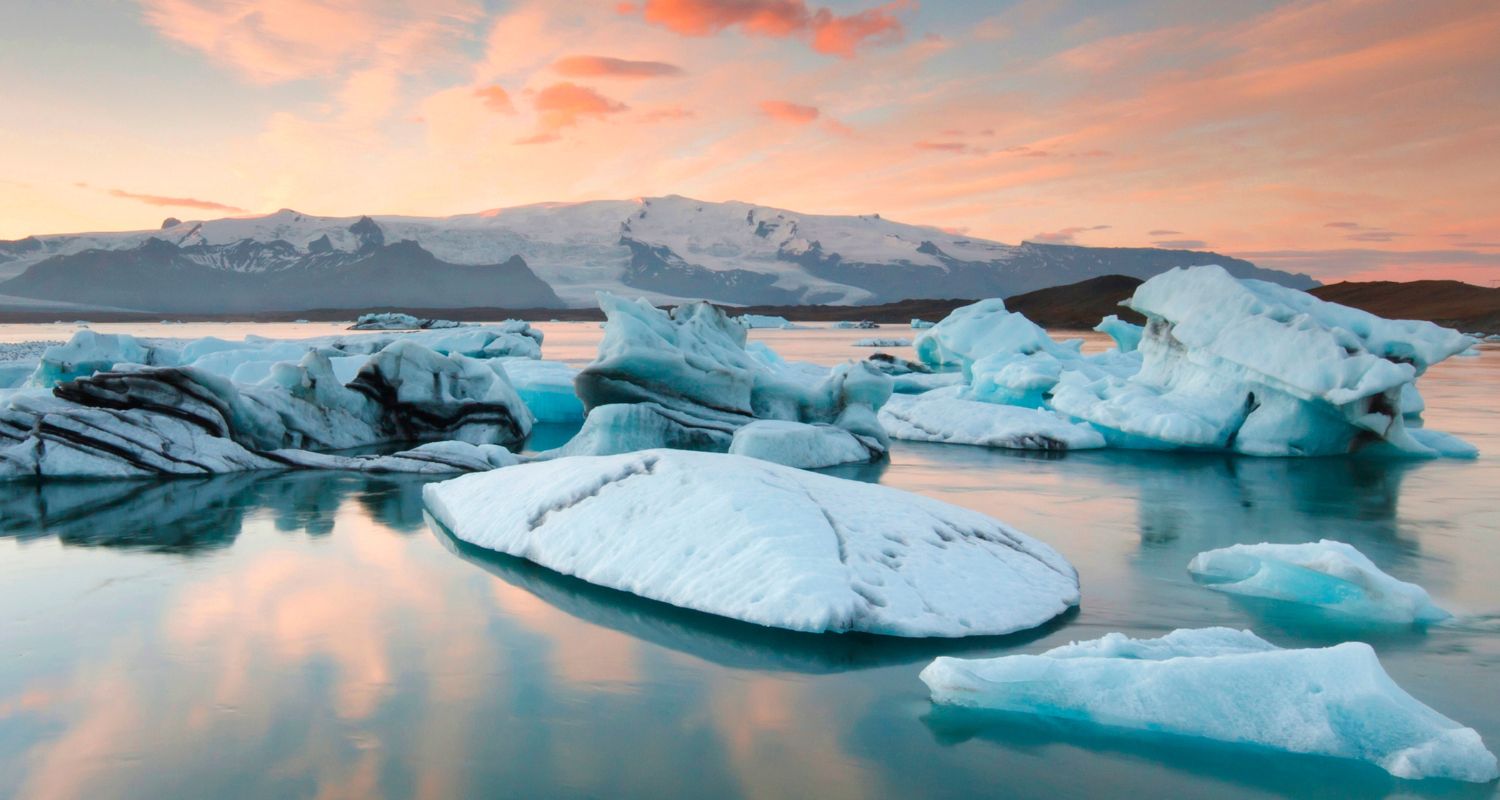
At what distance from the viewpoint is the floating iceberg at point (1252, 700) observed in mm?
3404

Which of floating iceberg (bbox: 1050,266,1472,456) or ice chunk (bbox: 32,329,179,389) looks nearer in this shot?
floating iceberg (bbox: 1050,266,1472,456)

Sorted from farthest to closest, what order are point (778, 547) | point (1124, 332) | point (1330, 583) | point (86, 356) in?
point (1124, 332), point (86, 356), point (1330, 583), point (778, 547)

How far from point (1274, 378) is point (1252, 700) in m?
8.87

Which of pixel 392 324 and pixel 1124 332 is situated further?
pixel 392 324

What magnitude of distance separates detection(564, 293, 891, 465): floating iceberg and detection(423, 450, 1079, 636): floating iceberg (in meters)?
4.22

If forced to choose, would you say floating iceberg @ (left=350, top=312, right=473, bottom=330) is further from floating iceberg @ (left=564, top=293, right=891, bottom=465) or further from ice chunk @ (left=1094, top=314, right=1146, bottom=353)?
floating iceberg @ (left=564, top=293, right=891, bottom=465)

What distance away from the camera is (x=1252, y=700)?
3.61m

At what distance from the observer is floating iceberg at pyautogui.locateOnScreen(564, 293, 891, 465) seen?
36.7 ft

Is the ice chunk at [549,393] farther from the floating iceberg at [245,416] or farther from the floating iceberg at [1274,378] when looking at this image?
the floating iceberg at [1274,378]

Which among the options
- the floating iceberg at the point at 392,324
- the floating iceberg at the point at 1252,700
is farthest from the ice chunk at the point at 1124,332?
the floating iceberg at the point at 392,324

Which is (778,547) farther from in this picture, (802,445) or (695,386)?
(695,386)

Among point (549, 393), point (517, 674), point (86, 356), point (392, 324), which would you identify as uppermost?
point (86, 356)

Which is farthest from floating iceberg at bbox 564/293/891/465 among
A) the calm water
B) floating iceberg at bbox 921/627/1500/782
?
floating iceberg at bbox 921/627/1500/782

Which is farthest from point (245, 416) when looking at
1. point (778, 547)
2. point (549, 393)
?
point (778, 547)
